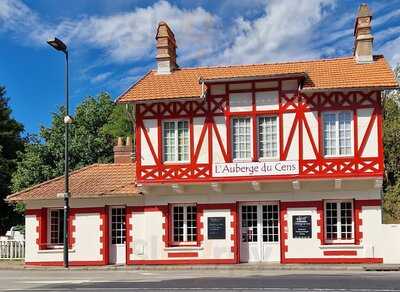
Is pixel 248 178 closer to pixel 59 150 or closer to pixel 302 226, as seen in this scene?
pixel 302 226

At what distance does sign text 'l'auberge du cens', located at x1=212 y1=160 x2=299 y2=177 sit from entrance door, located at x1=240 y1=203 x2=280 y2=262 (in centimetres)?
151

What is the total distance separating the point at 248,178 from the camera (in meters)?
24.9

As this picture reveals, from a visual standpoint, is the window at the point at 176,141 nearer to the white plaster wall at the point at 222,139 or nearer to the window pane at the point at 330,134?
the white plaster wall at the point at 222,139

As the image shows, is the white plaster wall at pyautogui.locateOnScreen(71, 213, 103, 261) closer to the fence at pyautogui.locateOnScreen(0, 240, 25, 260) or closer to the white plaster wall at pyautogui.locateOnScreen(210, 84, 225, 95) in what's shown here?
the fence at pyautogui.locateOnScreen(0, 240, 25, 260)

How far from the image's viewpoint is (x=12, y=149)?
2256 inches

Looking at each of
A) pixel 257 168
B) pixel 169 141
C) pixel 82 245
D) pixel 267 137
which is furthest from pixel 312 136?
pixel 82 245

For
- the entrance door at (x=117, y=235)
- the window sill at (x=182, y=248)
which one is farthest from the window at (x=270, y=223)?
the entrance door at (x=117, y=235)

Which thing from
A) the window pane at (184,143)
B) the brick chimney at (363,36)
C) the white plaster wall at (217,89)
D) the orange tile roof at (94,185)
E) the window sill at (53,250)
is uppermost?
the brick chimney at (363,36)

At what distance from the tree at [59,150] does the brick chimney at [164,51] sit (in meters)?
15.3

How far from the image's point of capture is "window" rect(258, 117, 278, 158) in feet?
83.0

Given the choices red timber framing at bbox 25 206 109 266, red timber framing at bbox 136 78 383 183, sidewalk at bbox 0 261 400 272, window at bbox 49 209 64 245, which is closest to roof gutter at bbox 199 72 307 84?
red timber framing at bbox 136 78 383 183

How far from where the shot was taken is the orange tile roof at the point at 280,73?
24.6 meters

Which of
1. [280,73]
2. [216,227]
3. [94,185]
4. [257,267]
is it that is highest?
[280,73]

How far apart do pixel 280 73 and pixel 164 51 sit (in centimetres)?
601
